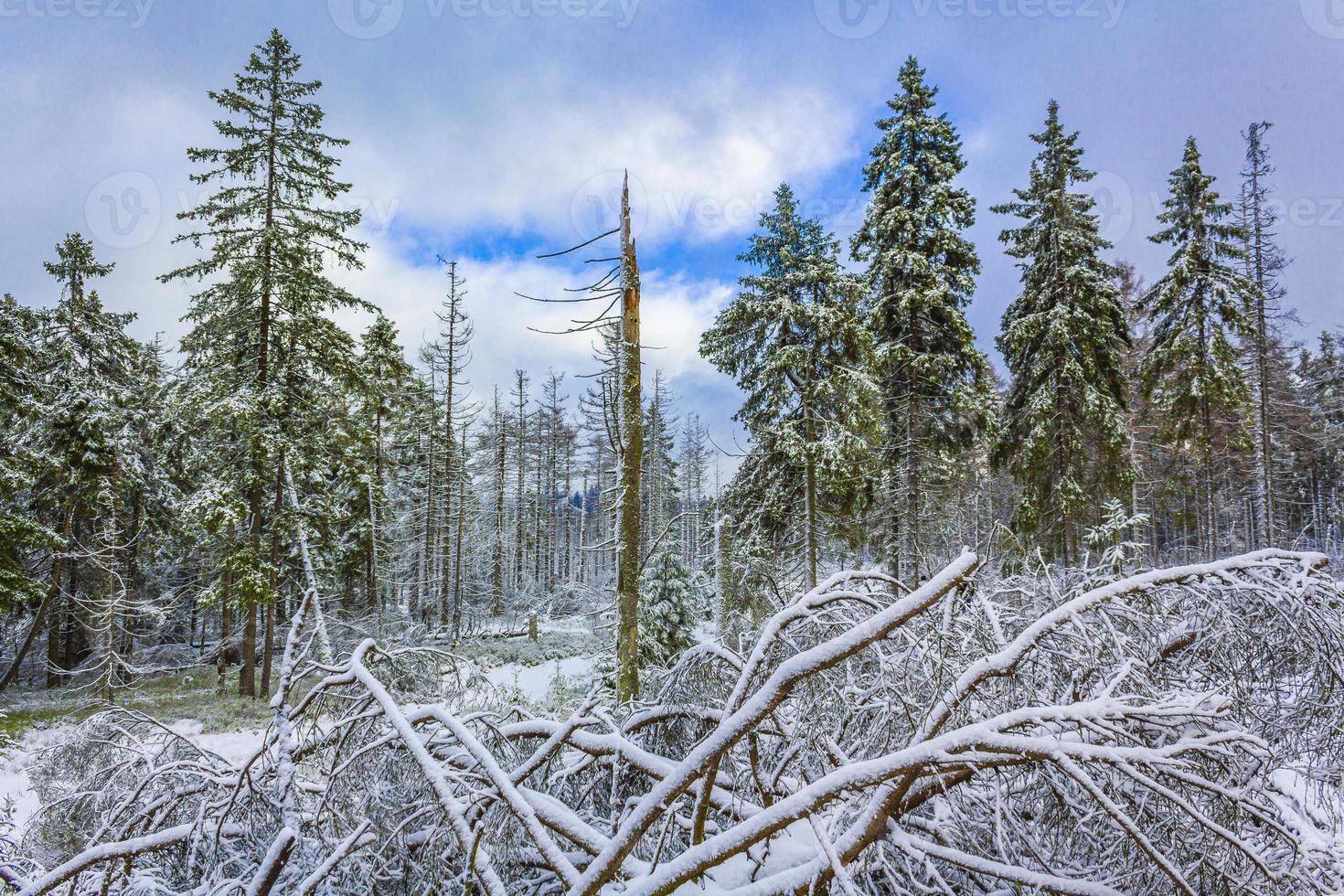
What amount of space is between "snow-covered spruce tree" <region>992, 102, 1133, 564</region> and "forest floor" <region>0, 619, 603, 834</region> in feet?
41.1

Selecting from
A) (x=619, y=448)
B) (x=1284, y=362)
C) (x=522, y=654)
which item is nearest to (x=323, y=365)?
(x=619, y=448)

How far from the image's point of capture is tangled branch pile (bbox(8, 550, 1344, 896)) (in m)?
1.33

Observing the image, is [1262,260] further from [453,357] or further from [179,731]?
[179,731]

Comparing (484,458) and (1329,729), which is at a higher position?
(484,458)

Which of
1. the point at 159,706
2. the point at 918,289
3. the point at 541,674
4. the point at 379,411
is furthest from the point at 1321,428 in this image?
the point at 159,706

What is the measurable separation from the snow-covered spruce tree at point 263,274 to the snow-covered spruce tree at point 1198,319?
74.1 ft

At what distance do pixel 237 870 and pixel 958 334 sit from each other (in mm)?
14945

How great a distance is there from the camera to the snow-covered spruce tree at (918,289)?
531 inches

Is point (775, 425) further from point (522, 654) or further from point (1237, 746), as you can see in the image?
point (522, 654)

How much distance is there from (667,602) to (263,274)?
1223cm

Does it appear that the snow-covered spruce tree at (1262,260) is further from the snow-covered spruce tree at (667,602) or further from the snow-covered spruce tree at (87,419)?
the snow-covered spruce tree at (87,419)

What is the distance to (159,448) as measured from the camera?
18.2m

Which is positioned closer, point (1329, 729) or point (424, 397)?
point (1329, 729)

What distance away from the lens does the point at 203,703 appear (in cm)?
1485
